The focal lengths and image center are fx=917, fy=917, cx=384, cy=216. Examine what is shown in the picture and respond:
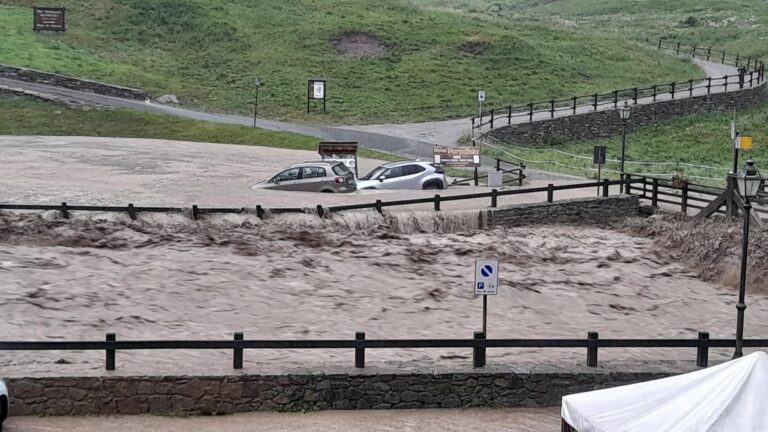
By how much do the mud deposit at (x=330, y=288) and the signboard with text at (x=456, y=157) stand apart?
7949 mm

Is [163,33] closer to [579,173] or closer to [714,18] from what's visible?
[579,173]

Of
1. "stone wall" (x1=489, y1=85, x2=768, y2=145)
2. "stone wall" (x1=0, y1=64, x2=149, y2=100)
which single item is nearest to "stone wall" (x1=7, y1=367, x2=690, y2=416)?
"stone wall" (x1=489, y1=85, x2=768, y2=145)

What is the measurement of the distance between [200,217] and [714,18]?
9560cm

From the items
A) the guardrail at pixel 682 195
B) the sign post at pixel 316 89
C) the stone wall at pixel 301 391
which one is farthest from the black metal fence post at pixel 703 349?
the sign post at pixel 316 89

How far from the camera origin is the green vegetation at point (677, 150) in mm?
39312

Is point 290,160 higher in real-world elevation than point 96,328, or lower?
higher

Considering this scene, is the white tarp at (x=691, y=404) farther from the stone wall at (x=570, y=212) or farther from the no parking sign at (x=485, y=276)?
the stone wall at (x=570, y=212)

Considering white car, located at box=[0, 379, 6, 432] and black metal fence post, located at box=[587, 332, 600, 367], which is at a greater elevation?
black metal fence post, located at box=[587, 332, 600, 367]

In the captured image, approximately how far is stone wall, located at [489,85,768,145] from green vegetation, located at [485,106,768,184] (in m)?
0.58

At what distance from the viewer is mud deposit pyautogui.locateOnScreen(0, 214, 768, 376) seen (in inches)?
638

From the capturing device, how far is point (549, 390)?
12844mm

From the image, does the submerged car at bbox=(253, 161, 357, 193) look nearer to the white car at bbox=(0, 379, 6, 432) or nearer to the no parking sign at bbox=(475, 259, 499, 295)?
the no parking sign at bbox=(475, 259, 499, 295)

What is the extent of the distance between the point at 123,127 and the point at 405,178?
20585 millimetres

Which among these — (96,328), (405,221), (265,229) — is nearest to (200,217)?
(265,229)
